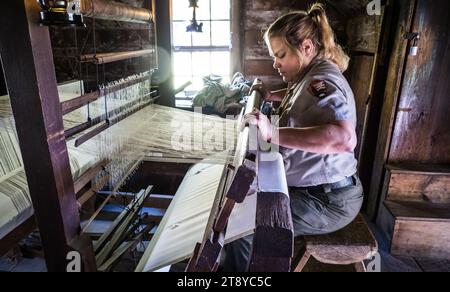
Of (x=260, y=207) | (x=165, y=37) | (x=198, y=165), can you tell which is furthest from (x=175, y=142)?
(x=260, y=207)

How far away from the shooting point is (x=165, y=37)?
8.40ft

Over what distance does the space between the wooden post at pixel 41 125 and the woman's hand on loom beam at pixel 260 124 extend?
0.65m

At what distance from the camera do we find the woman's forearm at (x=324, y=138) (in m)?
1.11

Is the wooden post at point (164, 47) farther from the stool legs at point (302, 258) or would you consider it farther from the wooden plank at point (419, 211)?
the wooden plank at point (419, 211)

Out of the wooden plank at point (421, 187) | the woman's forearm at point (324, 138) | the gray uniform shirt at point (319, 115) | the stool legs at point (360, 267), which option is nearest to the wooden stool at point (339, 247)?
the stool legs at point (360, 267)

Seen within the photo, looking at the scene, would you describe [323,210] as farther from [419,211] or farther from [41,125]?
[419,211]

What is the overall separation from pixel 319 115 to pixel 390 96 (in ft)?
5.38

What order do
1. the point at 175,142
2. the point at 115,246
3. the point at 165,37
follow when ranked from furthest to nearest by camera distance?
the point at 165,37, the point at 175,142, the point at 115,246

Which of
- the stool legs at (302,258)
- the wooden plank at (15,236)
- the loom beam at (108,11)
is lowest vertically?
the stool legs at (302,258)

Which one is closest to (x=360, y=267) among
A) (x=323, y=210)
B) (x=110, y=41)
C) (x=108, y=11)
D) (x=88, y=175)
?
(x=323, y=210)

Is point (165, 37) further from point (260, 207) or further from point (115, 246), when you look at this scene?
point (260, 207)

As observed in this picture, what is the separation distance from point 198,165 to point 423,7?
74.6 inches

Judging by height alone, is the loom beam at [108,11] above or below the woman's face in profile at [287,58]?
above

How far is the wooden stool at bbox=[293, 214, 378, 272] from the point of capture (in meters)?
1.30
